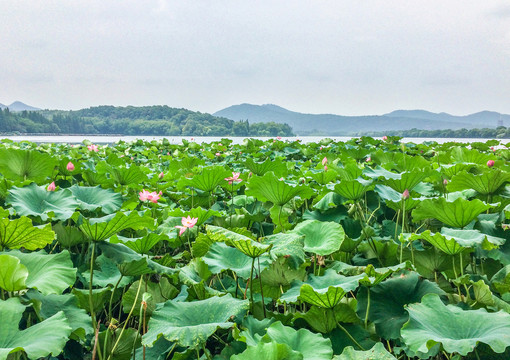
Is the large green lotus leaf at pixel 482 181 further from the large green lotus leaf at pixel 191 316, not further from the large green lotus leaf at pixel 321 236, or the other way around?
the large green lotus leaf at pixel 191 316

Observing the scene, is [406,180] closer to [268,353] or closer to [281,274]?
[281,274]

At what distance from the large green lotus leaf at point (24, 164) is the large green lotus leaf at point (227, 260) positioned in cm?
134

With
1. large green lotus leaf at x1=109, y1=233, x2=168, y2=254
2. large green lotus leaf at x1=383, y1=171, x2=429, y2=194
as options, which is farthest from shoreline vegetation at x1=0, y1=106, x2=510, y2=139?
large green lotus leaf at x1=109, y1=233, x2=168, y2=254

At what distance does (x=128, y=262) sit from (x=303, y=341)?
1.96 feet

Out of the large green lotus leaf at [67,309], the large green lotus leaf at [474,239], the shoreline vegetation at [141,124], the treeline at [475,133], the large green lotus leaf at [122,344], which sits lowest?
the large green lotus leaf at [122,344]

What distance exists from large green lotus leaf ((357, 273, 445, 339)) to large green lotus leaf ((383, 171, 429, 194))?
629 millimetres

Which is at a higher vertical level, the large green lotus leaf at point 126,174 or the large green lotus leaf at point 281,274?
the large green lotus leaf at point 126,174

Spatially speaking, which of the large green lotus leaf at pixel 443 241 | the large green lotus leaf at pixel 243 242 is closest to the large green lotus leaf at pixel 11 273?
the large green lotus leaf at pixel 243 242

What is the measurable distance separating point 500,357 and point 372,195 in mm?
1231

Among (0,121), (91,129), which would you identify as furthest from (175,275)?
(91,129)

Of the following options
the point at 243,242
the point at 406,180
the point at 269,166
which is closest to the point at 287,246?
the point at 243,242

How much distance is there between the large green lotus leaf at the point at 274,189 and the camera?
162 centimetres

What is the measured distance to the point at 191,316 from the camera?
101 cm

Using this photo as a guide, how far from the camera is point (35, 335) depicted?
2.83ft
